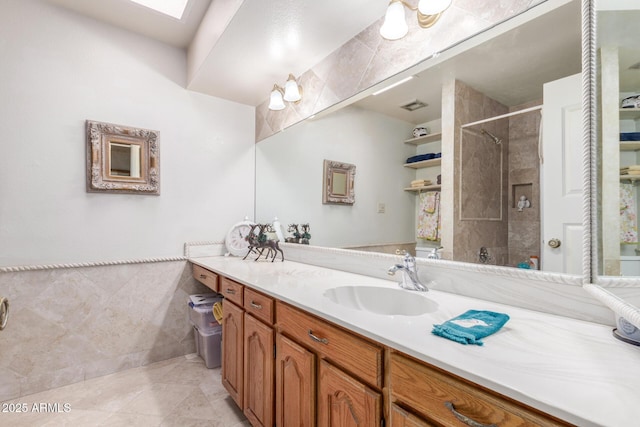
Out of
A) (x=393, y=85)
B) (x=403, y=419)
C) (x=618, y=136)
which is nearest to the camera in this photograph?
(x=403, y=419)

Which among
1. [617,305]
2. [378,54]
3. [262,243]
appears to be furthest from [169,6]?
[617,305]

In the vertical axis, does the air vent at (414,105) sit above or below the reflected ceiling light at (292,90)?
below

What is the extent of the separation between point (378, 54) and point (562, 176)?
1032 millimetres

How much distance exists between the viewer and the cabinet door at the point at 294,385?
105 centimetres

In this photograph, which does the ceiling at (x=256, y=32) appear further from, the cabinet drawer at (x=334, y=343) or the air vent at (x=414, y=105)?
the cabinet drawer at (x=334, y=343)

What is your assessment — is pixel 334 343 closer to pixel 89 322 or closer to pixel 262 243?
pixel 262 243

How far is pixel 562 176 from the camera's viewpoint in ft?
3.18

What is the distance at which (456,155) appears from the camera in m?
1.26

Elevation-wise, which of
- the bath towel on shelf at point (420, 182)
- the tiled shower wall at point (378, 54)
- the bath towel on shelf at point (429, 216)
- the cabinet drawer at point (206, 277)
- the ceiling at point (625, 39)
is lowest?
the cabinet drawer at point (206, 277)

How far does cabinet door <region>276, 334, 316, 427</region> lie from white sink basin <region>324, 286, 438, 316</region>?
0.27m

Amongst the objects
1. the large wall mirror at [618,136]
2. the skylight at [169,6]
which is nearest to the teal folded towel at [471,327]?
the large wall mirror at [618,136]

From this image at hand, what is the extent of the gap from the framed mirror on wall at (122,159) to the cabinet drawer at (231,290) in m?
1.00

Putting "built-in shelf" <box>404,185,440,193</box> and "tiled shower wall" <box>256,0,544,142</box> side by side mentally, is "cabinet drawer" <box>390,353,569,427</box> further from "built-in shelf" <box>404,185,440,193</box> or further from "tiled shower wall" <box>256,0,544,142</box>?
"tiled shower wall" <box>256,0,544,142</box>

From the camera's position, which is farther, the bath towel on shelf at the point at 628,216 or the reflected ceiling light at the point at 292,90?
the reflected ceiling light at the point at 292,90
